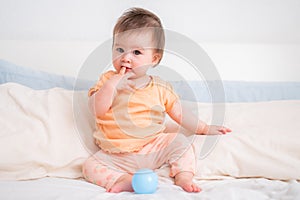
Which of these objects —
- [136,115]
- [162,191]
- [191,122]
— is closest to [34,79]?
[136,115]

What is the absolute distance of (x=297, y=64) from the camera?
1.77 meters

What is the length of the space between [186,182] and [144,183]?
0.12 metres

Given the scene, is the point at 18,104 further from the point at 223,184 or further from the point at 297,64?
the point at 297,64

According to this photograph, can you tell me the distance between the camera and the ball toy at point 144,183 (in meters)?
0.91

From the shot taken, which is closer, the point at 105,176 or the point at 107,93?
the point at 105,176

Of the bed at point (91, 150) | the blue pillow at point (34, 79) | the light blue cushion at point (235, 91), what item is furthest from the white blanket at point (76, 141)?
the light blue cushion at point (235, 91)

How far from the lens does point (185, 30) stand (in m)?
1.81

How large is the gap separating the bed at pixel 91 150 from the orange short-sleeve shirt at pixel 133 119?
0.20 feet

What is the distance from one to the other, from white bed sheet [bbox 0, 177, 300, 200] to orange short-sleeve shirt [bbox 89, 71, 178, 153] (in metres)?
0.15

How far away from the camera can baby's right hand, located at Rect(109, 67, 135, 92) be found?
1.13 m

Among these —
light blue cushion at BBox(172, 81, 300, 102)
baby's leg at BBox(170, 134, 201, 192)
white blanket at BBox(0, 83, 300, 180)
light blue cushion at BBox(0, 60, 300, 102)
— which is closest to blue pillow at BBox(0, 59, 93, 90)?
light blue cushion at BBox(0, 60, 300, 102)

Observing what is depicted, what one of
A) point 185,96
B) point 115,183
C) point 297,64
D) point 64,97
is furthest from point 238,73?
point 115,183

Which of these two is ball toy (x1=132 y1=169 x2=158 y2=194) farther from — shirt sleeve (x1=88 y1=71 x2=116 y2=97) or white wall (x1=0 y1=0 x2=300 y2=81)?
white wall (x1=0 y1=0 x2=300 y2=81)

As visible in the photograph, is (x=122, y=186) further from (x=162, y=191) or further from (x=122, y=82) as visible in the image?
(x=122, y=82)
